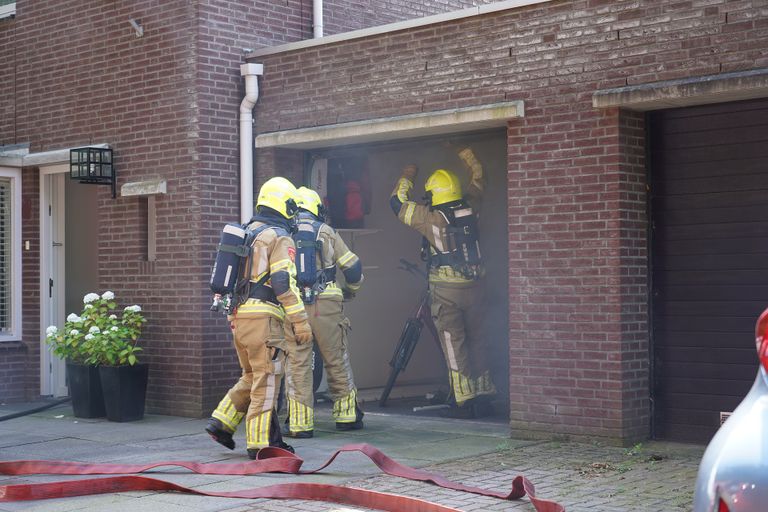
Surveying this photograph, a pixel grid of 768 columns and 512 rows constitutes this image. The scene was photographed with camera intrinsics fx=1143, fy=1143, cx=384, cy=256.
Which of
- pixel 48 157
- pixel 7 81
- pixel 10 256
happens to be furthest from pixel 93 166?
pixel 7 81

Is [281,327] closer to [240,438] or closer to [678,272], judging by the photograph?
[240,438]

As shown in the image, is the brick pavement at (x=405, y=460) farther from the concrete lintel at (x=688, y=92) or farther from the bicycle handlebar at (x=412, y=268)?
the concrete lintel at (x=688, y=92)

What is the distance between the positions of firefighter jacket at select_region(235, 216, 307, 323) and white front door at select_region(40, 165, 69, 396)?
207 inches

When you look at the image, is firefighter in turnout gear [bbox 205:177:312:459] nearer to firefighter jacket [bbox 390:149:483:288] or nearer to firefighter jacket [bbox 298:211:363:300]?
firefighter jacket [bbox 298:211:363:300]

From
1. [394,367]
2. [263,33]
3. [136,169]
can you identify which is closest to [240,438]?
[394,367]

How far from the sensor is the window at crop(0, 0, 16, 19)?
44.5ft

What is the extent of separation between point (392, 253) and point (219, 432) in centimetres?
489

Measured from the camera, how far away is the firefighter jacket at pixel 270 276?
8680 millimetres

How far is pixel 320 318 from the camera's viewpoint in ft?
34.3

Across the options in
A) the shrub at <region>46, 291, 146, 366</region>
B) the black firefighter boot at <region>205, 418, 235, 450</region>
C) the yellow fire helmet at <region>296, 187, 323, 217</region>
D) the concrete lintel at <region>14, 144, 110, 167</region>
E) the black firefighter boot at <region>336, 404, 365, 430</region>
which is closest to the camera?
the black firefighter boot at <region>205, 418, 235, 450</region>

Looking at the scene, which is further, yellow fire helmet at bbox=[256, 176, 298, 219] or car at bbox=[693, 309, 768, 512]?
yellow fire helmet at bbox=[256, 176, 298, 219]

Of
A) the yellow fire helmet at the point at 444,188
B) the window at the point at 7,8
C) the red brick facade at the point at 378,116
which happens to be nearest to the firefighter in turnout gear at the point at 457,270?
the yellow fire helmet at the point at 444,188

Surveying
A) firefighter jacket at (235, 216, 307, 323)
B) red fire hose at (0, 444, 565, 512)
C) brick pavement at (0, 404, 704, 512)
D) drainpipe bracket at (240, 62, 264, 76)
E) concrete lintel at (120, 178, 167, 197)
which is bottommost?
brick pavement at (0, 404, 704, 512)

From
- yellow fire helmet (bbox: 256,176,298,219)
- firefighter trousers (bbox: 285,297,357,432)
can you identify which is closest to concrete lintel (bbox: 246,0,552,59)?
yellow fire helmet (bbox: 256,176,298,219)
